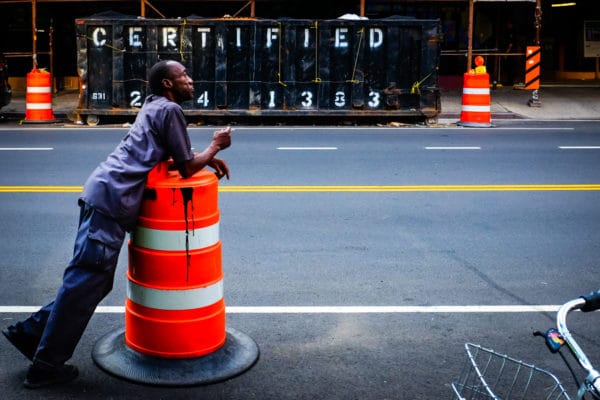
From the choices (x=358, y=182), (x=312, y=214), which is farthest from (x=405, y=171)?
(x=312, y=214)

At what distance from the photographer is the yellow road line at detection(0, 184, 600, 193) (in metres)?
9.73

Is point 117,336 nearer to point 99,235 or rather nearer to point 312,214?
point 99,235

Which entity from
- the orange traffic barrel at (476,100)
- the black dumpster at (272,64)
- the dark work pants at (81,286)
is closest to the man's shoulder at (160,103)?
the dark work pants at (81,286)

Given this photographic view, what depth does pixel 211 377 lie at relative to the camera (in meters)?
4.61

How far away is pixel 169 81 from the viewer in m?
4.73

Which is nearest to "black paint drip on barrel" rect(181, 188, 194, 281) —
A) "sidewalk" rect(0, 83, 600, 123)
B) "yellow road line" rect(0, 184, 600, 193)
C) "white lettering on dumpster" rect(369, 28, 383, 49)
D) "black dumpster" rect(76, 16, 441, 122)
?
"yellow road line" rect(0, 184, 600, 193)

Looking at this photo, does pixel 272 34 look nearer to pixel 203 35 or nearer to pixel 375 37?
pixel 203 35

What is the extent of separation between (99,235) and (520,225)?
196 inches

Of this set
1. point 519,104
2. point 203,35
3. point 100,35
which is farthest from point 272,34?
point 519,104

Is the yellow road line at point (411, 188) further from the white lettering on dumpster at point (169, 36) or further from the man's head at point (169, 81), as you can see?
the white lettering on dumpster at point (169, 36)

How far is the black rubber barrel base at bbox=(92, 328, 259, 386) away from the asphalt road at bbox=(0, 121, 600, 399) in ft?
0.19

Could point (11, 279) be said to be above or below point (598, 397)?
below

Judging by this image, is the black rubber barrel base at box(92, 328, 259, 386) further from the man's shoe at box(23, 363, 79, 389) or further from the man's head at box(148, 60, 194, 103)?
the man's head at box(148, 60, 194, 103)

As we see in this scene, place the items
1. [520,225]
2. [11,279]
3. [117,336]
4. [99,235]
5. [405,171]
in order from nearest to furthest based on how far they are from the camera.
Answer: [99,235], [117,336], [11,279], [520,225], [405,171]
